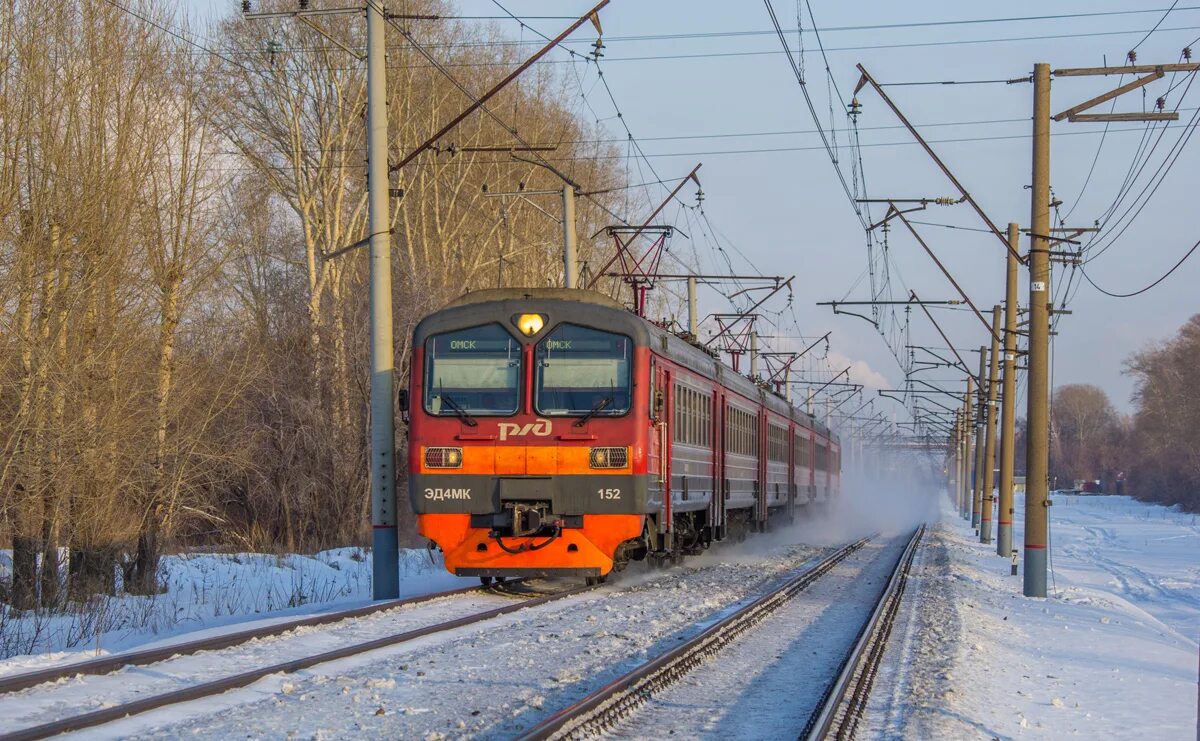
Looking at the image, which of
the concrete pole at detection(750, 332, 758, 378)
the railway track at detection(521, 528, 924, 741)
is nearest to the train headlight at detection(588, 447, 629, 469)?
the railway track at detection(521, 528, 924, 741)

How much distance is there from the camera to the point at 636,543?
610 inches

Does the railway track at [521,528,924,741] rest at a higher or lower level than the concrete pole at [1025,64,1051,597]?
lower

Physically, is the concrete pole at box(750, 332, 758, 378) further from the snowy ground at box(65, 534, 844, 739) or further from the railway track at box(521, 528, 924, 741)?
the snowy ground at box(65, 534, 844, 739)

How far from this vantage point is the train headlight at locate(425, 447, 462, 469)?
1420 centimetres

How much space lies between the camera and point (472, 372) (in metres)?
14.4

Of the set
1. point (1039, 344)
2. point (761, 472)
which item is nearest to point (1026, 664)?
point (1039, 344)

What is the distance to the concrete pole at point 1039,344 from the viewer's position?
1731 cm

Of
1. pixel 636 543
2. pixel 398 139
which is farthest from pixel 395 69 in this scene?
pixel 636 543

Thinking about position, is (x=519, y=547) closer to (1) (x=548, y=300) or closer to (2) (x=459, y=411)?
(2) (x=459, y=411)

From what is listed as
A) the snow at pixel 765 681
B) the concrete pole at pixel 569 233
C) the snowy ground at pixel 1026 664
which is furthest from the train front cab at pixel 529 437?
the concrete pole at pixel 569 233

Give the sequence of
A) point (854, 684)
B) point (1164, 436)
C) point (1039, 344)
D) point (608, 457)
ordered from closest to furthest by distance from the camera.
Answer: point (854, 684) < point (608, 457) < point (1039, 344) < point (1164, 436)

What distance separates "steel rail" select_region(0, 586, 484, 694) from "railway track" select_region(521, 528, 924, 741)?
3.08 metres

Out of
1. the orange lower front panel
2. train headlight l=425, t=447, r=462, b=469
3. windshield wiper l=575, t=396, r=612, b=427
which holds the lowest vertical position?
the orange lower front panel

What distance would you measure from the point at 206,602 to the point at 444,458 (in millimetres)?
3779
